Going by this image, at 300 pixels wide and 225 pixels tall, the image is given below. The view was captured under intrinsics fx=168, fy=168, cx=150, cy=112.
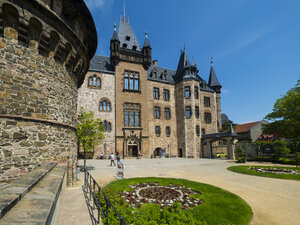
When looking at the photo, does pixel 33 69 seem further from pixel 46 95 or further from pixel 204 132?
pixel 204 132

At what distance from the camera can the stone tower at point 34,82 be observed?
5.43 metres

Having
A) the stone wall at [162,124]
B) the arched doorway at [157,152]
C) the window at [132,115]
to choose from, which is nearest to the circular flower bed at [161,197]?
the window at [132,115]

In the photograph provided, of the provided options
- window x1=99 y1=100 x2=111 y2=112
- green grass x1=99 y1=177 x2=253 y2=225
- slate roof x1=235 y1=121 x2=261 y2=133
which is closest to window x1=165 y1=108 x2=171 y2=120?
window x1=99 y1=100 x2=111 y2=112

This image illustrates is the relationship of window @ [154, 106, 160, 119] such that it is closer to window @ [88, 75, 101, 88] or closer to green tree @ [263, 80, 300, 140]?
window @ [88, 75, 101, 88]

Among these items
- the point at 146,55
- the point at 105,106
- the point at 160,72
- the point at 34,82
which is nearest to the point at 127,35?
the point at 146,55

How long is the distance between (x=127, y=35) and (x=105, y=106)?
49.6ft

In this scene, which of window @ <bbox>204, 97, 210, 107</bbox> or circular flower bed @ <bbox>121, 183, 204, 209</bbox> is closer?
circular flower bed @ <bbox>121, 183, 204, 209</bbox>

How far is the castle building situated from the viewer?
27.2 metres

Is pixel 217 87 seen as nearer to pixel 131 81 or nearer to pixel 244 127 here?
pixel 131 81

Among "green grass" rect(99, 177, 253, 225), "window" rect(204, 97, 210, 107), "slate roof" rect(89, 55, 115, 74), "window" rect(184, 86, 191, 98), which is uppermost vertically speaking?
"slate roof" rect(89, 55, 115, 74)

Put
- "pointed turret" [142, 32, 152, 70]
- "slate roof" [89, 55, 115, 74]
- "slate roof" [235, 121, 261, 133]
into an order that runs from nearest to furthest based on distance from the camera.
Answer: "slate roof" [89, 55, 115, 74]
"pointed turret" [142, 32, 152, 70]
"slate roof" [235, 121, 261, 133]

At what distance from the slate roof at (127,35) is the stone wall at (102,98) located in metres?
7.54

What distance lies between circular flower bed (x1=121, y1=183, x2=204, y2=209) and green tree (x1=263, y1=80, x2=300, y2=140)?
29370 millimetres

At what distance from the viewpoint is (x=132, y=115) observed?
A: 29125 mm
